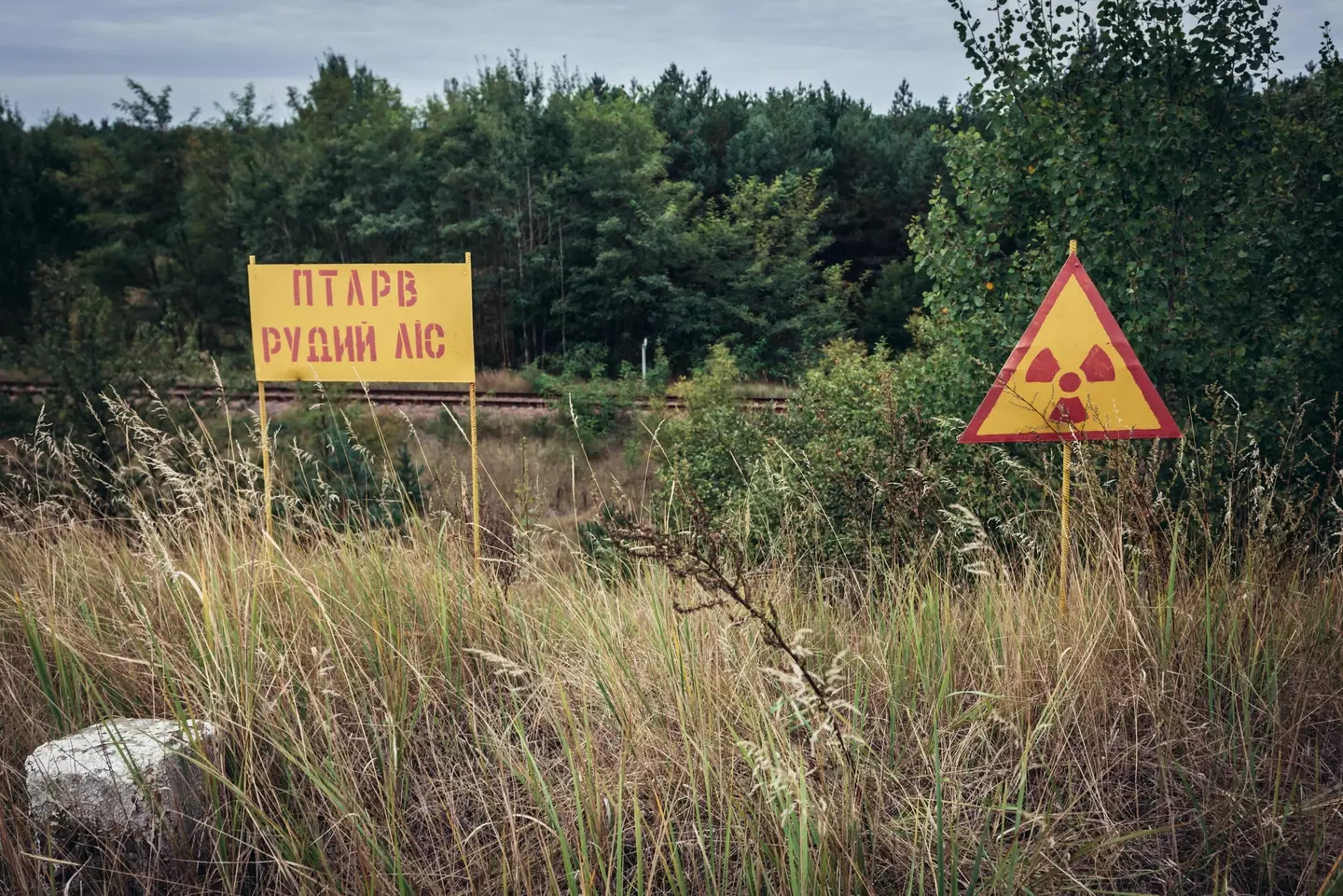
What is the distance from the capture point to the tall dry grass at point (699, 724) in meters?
2.54

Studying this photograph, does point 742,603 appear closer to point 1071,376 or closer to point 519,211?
point 1071,376

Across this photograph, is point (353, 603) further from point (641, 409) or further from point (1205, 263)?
point (641, 409)

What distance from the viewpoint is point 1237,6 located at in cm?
766

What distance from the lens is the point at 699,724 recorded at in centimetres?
283

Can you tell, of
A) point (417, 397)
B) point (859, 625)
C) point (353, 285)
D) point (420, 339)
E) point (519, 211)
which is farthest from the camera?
point (519, 211)

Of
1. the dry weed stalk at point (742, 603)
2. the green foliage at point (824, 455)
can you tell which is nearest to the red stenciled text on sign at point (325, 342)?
the green foliage at point (824, 455)

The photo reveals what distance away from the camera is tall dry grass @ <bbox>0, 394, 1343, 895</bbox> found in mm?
2541

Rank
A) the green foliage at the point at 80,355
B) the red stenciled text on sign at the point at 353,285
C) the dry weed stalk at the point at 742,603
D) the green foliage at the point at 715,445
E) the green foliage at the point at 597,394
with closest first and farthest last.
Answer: the dry weed stalk at the point at 742,603
the red stenciled text on sign at the point at 353,285
the green foliage at the point at 80,355
the green foliage at the point at 715,445
the green foliage at the point at 597,394

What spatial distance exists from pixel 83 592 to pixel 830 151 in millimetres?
39990

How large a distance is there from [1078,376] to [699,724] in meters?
2.13

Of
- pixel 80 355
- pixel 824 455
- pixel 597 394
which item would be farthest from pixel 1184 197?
pixel 597 394

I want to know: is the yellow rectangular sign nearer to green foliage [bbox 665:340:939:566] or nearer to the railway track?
green foliage [bbox 665:340:939:566]

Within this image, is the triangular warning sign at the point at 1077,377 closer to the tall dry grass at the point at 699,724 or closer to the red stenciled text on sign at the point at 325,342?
A: the tall dry grass at the point at 699,724

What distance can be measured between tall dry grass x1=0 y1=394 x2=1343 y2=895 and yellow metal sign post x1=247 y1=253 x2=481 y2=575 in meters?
1.59
